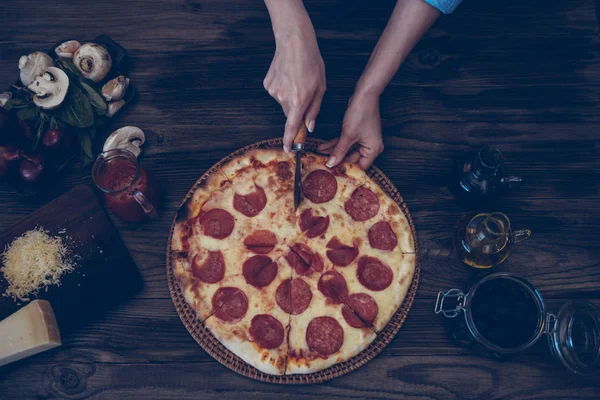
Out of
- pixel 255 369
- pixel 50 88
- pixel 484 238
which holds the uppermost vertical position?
pixel 50 88

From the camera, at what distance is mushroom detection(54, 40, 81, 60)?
7.41 ft

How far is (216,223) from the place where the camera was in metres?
2.16

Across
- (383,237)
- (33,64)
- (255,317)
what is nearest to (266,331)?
(255,317)

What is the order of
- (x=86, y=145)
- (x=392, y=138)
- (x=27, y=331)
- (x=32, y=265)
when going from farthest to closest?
(x=392, y=138), (x=86, y=145), (x=32, y=265), (x=27, y=331)

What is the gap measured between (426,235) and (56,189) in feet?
6.99

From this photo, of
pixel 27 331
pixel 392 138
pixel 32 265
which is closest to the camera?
pixel 27 331

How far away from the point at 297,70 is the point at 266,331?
1.30 m

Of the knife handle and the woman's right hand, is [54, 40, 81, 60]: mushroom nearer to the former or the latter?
the woman's right hand

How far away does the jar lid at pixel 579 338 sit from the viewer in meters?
1.90

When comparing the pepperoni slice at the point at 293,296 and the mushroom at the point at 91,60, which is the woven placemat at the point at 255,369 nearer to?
the pepperoni slice at the point at 293,296

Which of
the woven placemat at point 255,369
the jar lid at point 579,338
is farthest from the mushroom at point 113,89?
the jar lid at point 579,338

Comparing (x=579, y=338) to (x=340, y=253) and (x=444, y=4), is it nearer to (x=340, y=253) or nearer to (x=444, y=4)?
(x=340, y=253)

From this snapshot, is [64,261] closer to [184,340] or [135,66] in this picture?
[184,340]

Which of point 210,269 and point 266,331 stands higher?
point 210,269
